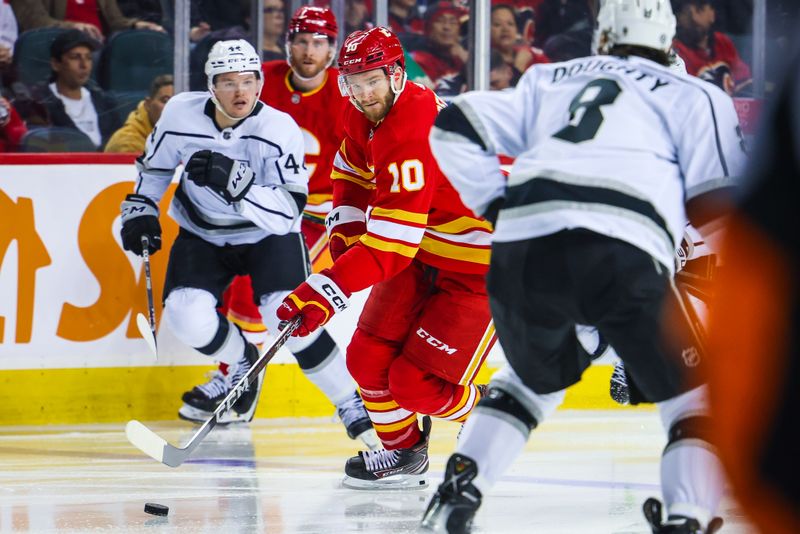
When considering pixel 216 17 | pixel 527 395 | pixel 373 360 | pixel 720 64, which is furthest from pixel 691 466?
pixel 720 64

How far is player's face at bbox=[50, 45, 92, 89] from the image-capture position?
15.3 ft

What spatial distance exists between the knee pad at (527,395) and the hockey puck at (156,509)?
0.94 metres

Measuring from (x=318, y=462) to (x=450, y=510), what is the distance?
1.59 metres

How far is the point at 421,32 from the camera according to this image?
509 cm

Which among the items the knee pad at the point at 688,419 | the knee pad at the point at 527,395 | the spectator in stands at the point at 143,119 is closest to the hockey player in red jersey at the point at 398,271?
the knee pad at the point at 527,395

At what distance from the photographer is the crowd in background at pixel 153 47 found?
4602mm

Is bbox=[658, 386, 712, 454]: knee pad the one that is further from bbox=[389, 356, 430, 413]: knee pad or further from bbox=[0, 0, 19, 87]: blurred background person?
bbox=[0, 0, 19, 87]: blurred background person

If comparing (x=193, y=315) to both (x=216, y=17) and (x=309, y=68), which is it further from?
(x=216, y=17)

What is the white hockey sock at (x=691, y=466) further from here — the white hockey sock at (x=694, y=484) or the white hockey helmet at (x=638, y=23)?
the white hockey helmet at (x=638, y=23)

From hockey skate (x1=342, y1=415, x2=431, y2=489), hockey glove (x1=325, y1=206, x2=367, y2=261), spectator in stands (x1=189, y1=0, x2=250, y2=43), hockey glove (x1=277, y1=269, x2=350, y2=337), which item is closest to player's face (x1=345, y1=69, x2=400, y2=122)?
hockey glove (x1=325, y1=206, x2=367, y2=261)

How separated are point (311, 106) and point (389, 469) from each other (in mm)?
1690

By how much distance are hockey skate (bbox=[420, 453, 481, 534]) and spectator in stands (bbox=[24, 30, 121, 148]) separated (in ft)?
9.34

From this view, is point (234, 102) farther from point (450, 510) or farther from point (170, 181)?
point (450, 510)

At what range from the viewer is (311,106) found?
4469 millimetres
